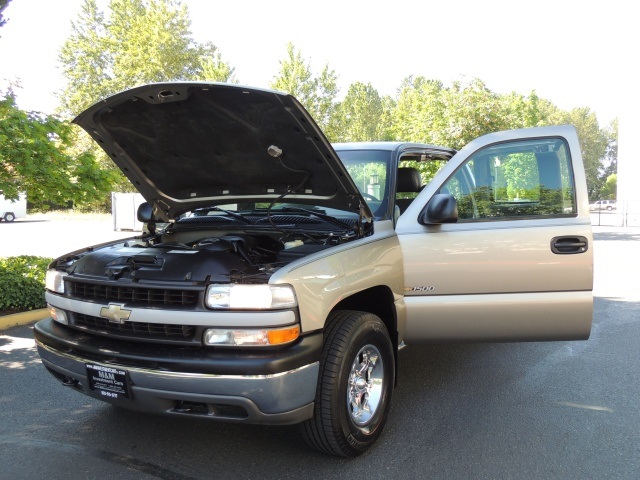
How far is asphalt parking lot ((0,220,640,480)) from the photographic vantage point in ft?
10.1

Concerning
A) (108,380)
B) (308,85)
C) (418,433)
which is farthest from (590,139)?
(108,380)

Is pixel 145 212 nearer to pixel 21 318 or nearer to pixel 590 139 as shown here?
pixel 21 318

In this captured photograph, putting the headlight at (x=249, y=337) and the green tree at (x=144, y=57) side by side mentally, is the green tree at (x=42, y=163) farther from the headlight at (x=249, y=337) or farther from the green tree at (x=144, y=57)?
the green tree at (x=144, y=57)

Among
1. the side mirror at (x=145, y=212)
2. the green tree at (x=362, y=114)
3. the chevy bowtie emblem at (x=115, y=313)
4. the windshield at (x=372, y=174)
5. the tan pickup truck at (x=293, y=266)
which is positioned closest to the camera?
the tan pickup truck at (x=293, y=266)

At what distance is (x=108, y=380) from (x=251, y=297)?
3.02ft

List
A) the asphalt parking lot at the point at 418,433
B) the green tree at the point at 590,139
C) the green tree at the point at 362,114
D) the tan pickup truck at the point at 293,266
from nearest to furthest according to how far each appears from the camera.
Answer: the tan pickup truck at the point at 293,266, the asphalt parking lot at the point at 418,433, the green tree at the point at 362,114, the green tree at the point at 590,139

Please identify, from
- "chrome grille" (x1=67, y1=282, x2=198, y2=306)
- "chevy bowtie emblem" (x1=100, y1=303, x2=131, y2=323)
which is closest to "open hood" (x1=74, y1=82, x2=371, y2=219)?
"chrome grille" (x1=67, y1=282, x2=198, y2=306)

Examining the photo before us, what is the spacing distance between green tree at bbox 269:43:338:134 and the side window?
20.3m

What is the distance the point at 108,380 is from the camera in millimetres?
2861

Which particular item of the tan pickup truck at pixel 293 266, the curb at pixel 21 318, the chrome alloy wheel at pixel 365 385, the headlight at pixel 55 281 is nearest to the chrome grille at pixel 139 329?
the tan pickup truck at pixel 293 266

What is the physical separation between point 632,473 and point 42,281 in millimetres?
6888

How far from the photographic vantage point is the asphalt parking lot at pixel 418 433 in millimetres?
3078

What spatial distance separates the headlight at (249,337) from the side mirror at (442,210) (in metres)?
1.45

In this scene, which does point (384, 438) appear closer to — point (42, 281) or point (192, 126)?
point (192, 126)
